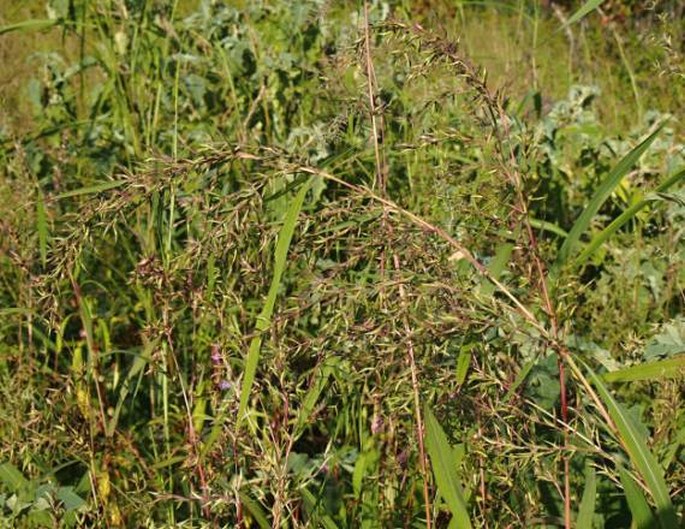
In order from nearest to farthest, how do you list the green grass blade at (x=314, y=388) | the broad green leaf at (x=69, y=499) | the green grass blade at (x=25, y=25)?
the green grass blade at (x=314, y=388), the broad green leaf at (x=69, y=499), the green grass blade at (x=25, y=25)

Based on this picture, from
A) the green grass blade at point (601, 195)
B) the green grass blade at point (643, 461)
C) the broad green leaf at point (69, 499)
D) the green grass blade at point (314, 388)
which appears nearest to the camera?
the green grass blade at point (643, 461)

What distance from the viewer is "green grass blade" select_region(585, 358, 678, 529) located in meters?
1.31

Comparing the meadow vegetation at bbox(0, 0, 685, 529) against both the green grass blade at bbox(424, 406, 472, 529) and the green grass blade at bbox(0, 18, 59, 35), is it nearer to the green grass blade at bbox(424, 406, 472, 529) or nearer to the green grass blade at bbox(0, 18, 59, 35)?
the green grass blade at bbox(424, 406, 472, 529)

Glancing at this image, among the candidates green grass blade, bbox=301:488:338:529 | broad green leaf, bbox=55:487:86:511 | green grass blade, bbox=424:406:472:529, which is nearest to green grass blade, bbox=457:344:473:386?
green grass blade, bbox=424:406:472:529

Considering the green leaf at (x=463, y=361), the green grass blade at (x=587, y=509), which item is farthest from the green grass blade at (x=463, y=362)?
the green grass blade at (x=587, y=509)

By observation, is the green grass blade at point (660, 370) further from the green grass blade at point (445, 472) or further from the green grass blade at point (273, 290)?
the green grass blade at point (273, 290)

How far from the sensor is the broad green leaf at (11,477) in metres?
1.91

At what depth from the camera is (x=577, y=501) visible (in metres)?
1.80

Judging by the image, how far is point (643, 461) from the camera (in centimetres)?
133

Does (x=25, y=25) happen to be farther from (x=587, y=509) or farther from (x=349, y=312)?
(x=587, y=509)

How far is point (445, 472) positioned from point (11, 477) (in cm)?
89

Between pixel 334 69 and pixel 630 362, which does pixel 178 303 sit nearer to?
pixel 334 69

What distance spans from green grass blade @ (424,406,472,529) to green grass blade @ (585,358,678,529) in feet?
0.68

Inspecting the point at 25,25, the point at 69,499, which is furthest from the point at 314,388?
the point at 25,25
